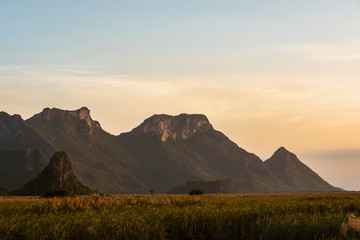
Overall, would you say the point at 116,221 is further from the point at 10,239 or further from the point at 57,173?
the point at 57,173

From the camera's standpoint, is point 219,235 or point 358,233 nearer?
point 358,233

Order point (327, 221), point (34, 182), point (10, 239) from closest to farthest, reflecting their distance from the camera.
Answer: point (10, 239), point (327, 221), point (34, 182)

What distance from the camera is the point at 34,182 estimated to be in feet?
445

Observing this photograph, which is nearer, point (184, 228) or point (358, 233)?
point (358, 233)

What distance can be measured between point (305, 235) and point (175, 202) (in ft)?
40.4

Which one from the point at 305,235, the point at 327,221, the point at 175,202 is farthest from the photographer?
the point at 175,202

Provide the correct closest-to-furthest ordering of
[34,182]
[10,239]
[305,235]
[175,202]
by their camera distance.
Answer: [10,239] < [305,235] < [175,202] < [34,182]

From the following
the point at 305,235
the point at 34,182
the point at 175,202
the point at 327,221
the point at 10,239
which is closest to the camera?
the point at 10,239

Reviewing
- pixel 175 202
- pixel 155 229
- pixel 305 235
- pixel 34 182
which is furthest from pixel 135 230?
pixel 34 182

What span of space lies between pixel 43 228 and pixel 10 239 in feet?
2.90

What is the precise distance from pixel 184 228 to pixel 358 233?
17.2ft

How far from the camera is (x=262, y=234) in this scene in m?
12.3

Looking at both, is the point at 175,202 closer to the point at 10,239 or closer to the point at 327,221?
the point at 327,221

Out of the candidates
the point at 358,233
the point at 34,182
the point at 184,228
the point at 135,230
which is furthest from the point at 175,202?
the point at 34,182
